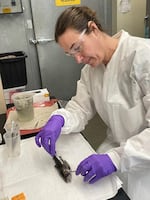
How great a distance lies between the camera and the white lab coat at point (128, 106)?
840 millimetres

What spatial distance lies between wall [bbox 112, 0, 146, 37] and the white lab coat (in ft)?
5.17

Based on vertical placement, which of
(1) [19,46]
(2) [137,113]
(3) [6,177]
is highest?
(1) [19,46]

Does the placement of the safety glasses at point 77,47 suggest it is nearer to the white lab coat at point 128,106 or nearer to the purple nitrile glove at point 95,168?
the white lab coat at point 128,106

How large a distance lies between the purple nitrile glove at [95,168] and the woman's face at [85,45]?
425mm

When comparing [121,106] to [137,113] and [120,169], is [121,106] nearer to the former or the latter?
[137,113]

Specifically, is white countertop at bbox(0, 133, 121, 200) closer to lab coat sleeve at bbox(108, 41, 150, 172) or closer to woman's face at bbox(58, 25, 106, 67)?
lab coat sleeve at bbox(108, 41, 150, 172)

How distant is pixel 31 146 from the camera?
3.31ft

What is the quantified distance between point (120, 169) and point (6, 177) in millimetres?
411

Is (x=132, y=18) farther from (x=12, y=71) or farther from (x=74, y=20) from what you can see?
(x=74, y=20)

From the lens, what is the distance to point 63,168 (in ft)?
2.66

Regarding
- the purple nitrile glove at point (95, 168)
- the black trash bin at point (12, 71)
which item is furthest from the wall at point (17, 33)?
the purple nitrile glove at point (95, 168)

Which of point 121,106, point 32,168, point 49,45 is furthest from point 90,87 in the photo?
point 49,45

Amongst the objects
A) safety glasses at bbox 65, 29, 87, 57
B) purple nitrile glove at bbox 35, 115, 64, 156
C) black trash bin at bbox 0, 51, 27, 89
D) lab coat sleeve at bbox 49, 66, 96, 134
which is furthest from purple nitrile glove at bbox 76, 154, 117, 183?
black trash bin at bbox 0, 51, 27, 89

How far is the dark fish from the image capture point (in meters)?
0.78
